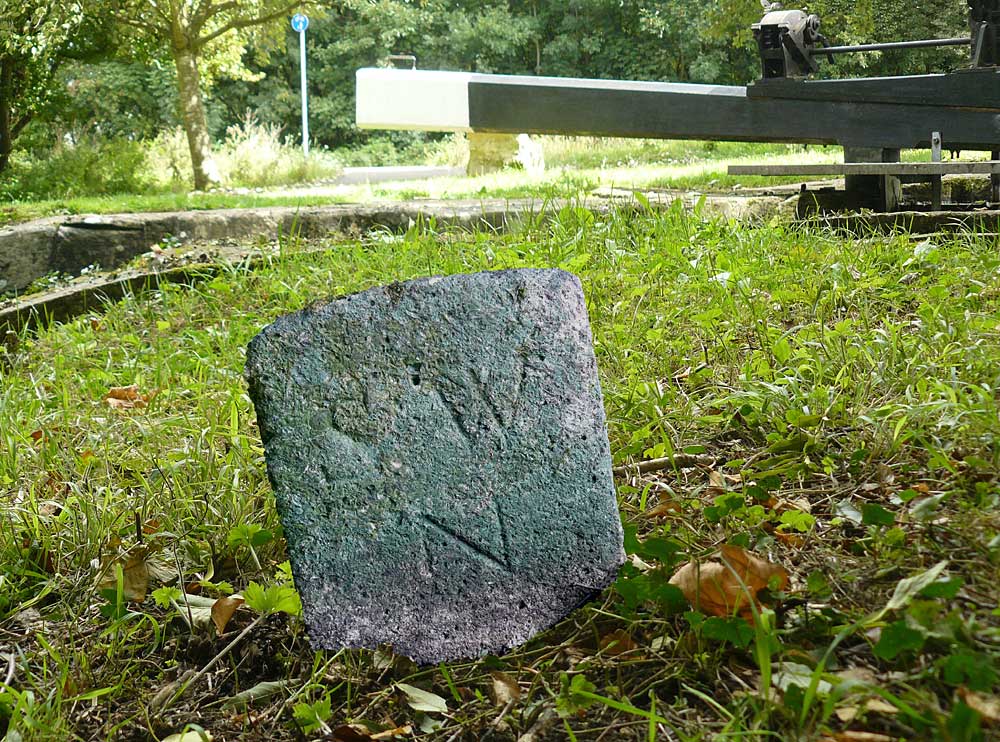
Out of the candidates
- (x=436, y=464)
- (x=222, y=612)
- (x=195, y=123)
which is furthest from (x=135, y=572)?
(x=195, y=123)

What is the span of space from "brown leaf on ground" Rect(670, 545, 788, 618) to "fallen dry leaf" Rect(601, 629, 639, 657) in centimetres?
12

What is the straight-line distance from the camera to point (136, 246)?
5387 mm

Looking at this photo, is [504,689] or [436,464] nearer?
[504,689]

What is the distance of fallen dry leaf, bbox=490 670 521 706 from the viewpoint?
1.45 m

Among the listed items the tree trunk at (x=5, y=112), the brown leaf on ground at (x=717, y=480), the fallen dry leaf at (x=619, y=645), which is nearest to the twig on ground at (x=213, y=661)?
the fallen dry leaf at (x=619, y=645)

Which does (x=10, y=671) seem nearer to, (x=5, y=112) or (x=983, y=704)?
(x=983, y=704)

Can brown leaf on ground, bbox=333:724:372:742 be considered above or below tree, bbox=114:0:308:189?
below

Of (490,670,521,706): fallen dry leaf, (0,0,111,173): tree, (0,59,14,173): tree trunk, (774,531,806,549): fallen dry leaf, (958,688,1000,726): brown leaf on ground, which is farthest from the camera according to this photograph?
(0,59,14,173): tree trunk

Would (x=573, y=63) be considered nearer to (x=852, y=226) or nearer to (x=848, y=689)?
(x=852, y=226)

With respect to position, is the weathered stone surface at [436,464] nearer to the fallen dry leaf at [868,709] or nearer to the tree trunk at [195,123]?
the fallen dry leaf at [868,709]

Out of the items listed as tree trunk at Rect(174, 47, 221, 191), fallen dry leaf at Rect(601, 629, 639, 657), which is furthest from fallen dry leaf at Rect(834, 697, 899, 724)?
tree trunk at Rect(174, 47, 221, 191)

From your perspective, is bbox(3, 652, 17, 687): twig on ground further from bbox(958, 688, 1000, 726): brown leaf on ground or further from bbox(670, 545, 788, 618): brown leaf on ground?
bbox(958, 688, 1000, 726): brown leaf on ground

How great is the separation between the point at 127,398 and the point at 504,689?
2.18 m

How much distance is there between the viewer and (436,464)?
1.63 metres
